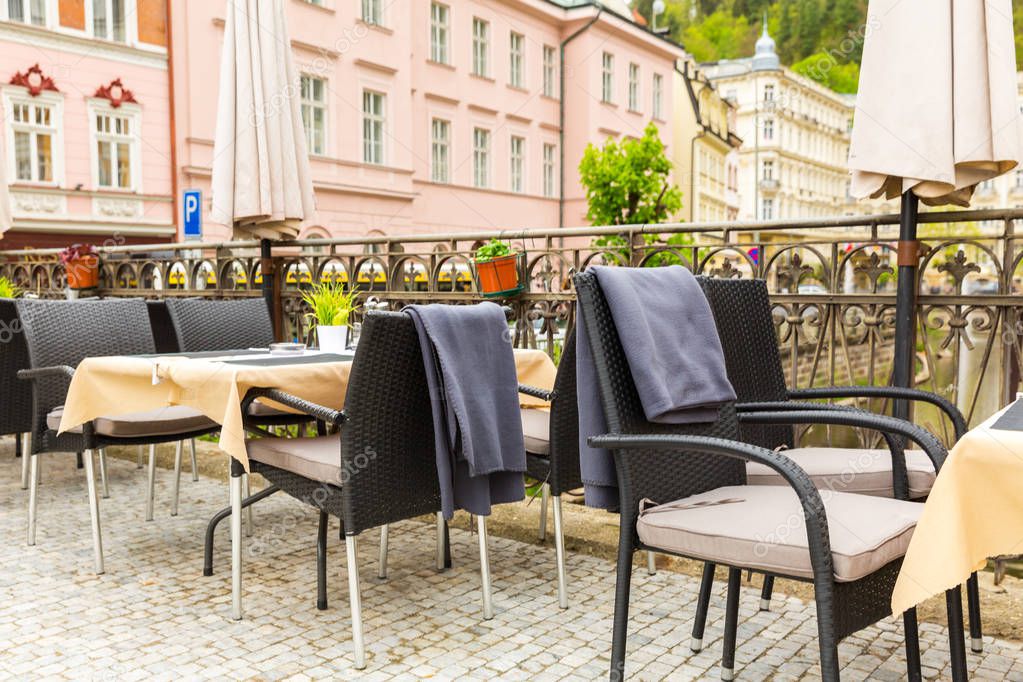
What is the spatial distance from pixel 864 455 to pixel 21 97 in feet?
63.4

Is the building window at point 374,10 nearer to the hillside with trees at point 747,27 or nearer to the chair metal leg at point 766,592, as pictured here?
the chair metal leg at point 766,592

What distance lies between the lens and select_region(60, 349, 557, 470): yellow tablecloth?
3.16 meters

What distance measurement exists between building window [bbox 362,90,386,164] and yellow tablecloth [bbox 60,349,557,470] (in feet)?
68.3

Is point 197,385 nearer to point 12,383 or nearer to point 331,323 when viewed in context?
point 331,323

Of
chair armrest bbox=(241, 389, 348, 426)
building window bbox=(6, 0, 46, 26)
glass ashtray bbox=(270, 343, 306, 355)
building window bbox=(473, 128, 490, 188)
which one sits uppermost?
building window bbox=(6, 0, 46, 26)

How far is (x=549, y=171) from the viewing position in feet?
105

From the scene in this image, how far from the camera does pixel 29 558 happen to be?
3932 mm

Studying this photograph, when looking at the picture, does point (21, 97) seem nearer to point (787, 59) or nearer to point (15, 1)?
point (15, 1)

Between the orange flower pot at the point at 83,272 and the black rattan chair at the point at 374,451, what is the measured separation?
555 cm

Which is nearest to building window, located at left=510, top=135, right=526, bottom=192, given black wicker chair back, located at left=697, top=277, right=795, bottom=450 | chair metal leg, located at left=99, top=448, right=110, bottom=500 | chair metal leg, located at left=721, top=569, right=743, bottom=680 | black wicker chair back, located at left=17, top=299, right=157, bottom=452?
chair metal leg, located at left=99, top=448, right=110, bottom=500

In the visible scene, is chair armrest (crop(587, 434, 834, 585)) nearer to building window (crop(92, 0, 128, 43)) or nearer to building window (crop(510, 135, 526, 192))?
building window (crop(92, 0, 128, 43))

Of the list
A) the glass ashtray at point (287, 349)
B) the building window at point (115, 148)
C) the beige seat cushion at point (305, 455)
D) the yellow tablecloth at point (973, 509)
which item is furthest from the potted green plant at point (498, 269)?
the building window at point (115, 148)

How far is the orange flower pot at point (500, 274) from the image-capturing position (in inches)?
205

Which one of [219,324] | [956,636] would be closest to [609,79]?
[219,324]
